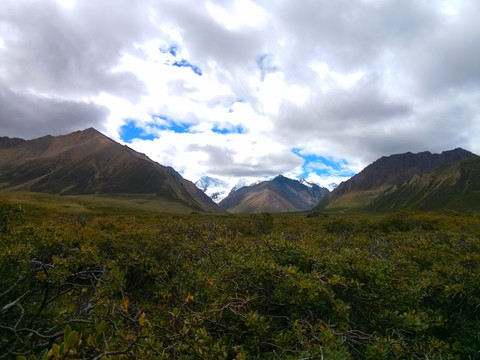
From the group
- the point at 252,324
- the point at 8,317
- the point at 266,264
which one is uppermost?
the point at 266,264

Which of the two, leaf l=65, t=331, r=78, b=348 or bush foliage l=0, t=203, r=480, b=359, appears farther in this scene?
bush foliage l=0, t=203, r=480, b=359

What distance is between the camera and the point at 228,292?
5465 mm

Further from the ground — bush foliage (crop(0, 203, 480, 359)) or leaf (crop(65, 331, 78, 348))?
leaf (crop(65, 331, 78, 348))

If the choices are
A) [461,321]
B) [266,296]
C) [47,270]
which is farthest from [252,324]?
[461,321]

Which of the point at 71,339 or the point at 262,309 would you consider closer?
the point at 71,339

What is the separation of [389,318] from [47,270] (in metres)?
7.67

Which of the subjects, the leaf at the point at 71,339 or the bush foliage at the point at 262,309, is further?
the bush foliage at the point at 262,309

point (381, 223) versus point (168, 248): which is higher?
point (381, 223)

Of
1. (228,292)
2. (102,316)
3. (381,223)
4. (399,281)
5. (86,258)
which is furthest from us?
(381,223)

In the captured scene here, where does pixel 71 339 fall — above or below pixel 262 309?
above

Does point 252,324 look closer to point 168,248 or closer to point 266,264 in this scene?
point 266,264

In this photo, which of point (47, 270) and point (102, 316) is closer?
point (102, 316)

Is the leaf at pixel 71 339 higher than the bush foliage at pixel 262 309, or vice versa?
the leaf at pixel 71 339

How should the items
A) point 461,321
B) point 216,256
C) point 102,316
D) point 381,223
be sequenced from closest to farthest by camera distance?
point 102,316 → point 461,321 → point 216,256 → point 381,223
